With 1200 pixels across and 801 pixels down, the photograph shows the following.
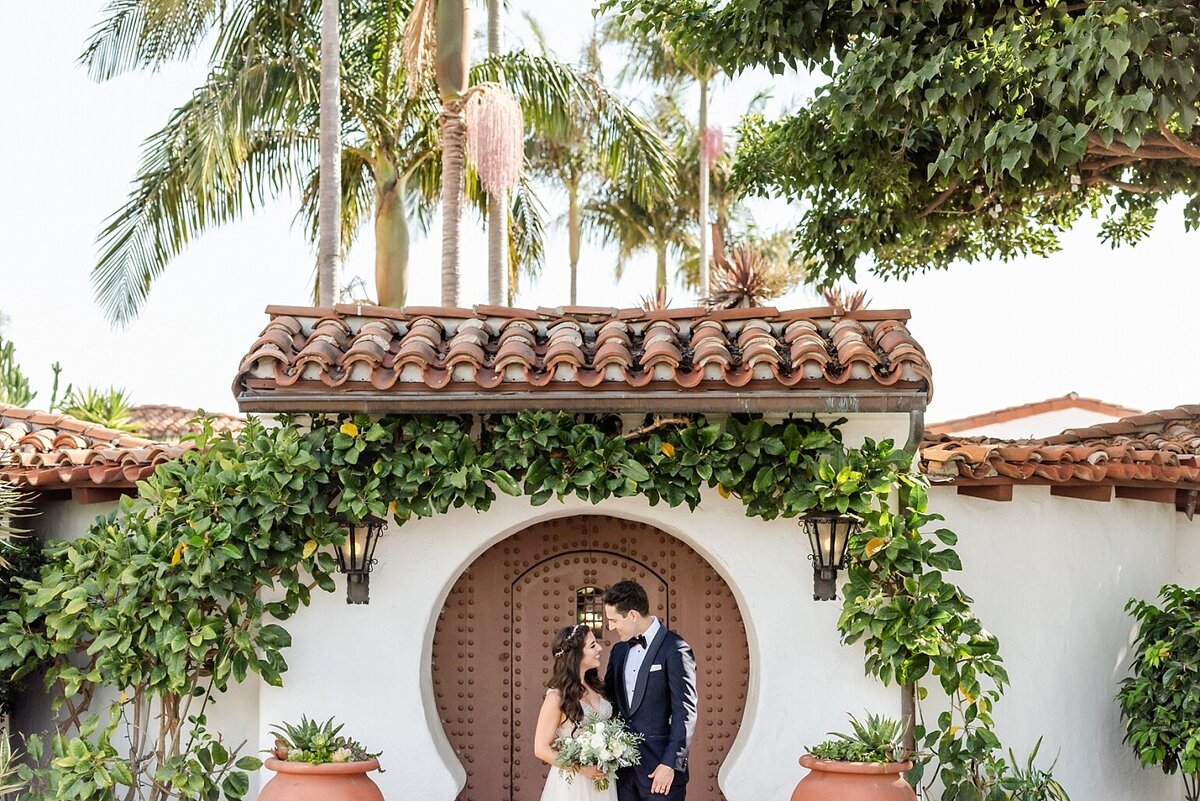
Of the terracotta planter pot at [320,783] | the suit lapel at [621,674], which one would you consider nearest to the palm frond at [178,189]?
the terracotta planter pot at [320,783]

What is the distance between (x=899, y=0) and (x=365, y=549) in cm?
522

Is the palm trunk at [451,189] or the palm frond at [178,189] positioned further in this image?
the palm frond at [178,189]

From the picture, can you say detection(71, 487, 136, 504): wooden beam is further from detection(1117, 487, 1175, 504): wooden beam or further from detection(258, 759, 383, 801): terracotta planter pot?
detection(1117, 487, 1175, 504): wooden beam

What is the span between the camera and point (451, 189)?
15195 millimetres

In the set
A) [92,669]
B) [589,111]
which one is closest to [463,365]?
[92,669]

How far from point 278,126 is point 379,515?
1087 centimetres

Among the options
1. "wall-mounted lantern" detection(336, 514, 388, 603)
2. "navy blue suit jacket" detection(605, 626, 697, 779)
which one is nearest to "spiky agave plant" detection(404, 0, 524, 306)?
"wall-mounted lantern" detection(336, 514, 388, 603)

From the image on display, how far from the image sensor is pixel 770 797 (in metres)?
7.57

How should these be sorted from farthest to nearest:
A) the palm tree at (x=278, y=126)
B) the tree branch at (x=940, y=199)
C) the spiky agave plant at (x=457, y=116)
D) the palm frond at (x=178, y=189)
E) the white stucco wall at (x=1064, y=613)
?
the palm tree at (x=278, y=126)
the palm frond at (x=178, y=189)
the spiky agave plant at (x=457, y=116)
the tree branch at (x=940, y=199)
the white stucco wall at (x=1064, y=613)

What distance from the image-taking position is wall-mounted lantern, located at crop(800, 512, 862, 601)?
24.0ft

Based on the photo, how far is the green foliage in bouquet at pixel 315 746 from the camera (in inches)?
273

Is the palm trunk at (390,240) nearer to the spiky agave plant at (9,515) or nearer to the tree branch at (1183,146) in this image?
the spiky agave plant at (9,515)

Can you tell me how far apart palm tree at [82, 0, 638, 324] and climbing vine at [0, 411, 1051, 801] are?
840 centimetres

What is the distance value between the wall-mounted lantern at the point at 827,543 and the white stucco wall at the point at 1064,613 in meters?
0.99
